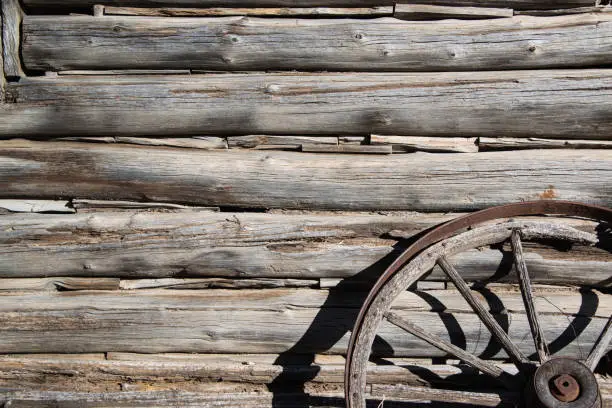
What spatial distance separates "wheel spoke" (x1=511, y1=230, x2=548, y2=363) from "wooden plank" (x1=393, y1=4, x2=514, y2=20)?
0.94 m

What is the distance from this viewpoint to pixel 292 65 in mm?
2898

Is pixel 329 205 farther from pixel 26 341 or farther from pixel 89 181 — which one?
pixel 26 341

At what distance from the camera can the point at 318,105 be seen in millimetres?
→ 2861

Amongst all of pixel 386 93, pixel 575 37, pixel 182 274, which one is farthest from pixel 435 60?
pixel 182 274

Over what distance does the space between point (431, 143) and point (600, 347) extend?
1.09 meters

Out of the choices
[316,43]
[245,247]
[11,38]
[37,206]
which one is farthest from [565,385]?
[11,38]

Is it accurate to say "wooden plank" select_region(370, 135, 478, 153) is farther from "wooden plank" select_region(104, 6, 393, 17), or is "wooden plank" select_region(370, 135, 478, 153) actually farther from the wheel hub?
the wheel hub

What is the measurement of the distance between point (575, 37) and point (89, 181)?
2183mm

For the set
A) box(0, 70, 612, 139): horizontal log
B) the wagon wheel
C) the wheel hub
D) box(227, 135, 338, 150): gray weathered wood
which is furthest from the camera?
box(227, 135, 338, 150): gray weathered wood

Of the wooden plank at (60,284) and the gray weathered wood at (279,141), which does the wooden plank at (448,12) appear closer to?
the gray weathered wood at (279,141)

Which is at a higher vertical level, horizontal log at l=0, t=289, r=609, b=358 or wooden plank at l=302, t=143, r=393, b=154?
wooden plank at l=302, t=143, r=393, b=154

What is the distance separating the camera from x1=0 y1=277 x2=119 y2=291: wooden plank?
302cm

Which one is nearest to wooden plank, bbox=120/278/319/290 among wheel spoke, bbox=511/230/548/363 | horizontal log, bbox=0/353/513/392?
horizontal log, bbox=0/353/513/392

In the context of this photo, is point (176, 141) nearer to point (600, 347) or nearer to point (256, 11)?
point (256, 11)
